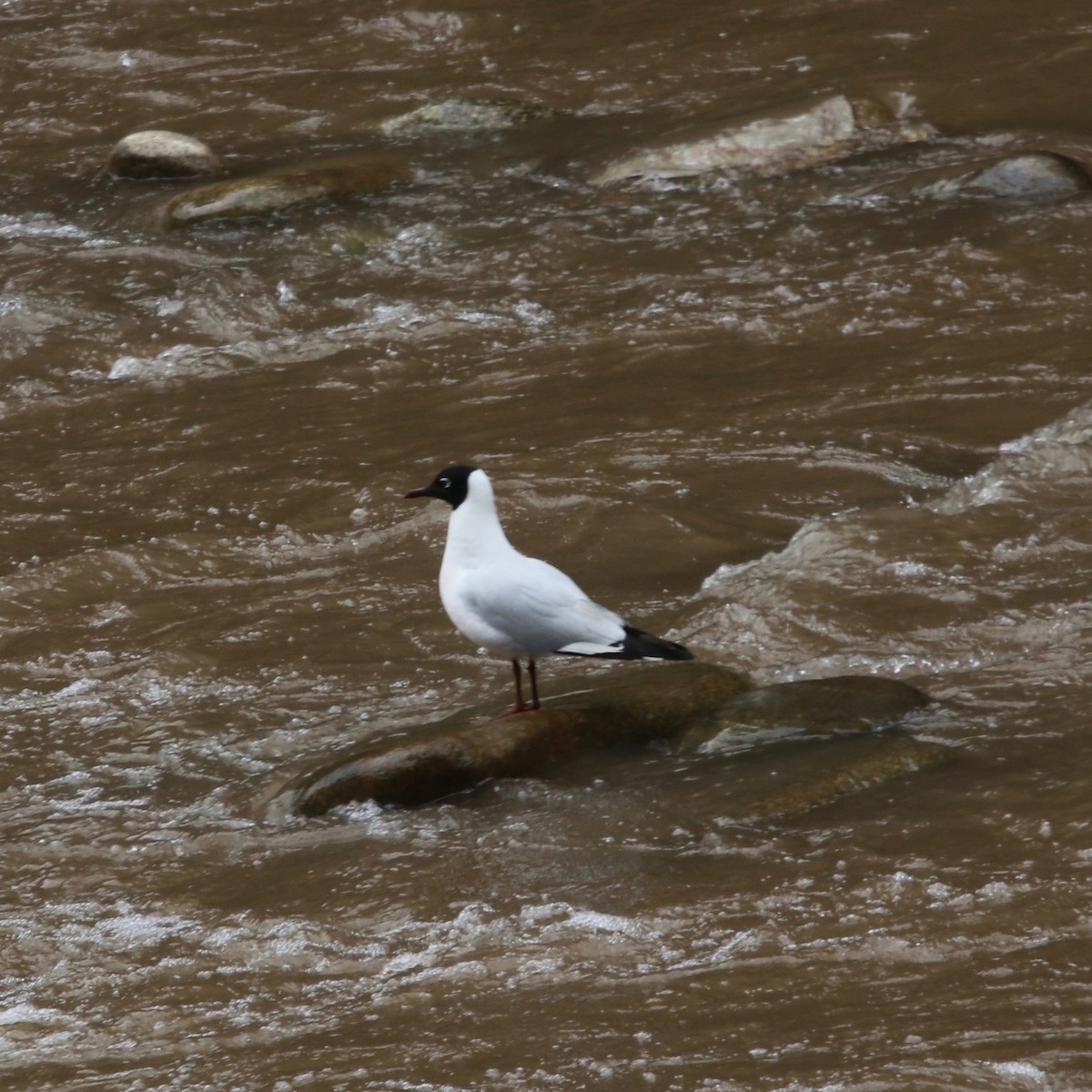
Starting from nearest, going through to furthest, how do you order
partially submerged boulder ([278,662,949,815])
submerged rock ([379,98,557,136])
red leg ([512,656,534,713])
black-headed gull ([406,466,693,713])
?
partially submerged boulder ([278,662,949,815]) → black-headed gull ([406,466,693,713]) → red leg ([512,656,534,713]) → submerged rock ([379,98,557,136])

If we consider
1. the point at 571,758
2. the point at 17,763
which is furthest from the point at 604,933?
the point at 17,763

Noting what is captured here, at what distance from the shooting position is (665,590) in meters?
6.17

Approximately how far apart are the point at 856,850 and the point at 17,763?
2728 mm

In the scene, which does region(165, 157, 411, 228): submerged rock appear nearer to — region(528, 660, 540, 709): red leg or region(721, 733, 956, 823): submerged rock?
region(528, 660, 540, 709): red leg

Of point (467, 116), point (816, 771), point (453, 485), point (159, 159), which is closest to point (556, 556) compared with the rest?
point (453, 485)

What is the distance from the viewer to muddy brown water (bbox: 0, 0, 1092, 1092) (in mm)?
3711

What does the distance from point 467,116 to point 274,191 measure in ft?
6.52

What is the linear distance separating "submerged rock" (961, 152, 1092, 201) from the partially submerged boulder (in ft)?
17.4

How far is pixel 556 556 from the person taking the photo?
Answer: 6590 millimetres

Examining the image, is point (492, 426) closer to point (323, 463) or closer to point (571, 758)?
point (323, 463)

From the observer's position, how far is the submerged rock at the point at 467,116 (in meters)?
12.0

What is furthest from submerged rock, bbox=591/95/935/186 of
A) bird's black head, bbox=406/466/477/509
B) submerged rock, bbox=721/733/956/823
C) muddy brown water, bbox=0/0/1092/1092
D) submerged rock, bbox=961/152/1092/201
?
submerged rock, bbox=721/733/956/823

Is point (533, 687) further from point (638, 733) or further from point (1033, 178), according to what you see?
point (1033, 178)

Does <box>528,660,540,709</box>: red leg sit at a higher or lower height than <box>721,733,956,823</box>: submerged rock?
higher
